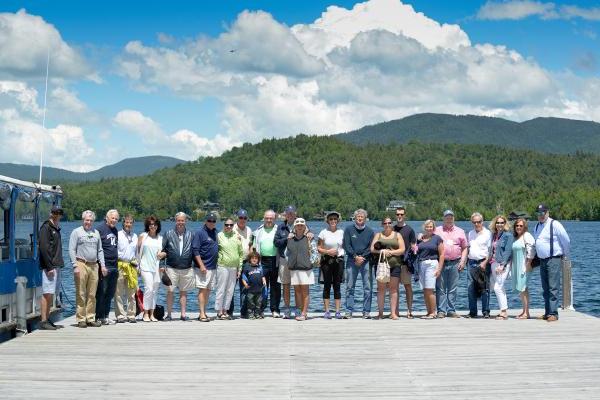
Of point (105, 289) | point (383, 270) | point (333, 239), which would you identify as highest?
point (333, 239)

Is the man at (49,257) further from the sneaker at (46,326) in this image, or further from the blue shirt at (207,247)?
the blue shirt at (207,247)

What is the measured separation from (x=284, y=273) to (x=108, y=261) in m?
2.80

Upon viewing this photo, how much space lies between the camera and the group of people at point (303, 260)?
12984 millimetres

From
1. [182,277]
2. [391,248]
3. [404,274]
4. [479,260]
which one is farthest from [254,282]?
[479,260]

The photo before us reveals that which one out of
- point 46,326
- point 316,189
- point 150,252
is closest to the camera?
point 46,326

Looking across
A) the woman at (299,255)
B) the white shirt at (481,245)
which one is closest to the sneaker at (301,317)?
the woman at (299,255)

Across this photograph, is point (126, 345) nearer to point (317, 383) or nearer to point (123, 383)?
point (123, 383)

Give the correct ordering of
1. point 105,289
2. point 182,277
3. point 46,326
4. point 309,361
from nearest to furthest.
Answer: point 309,361
point 46,326
point 105,289
point 182,277

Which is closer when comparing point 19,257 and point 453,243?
point 19,257

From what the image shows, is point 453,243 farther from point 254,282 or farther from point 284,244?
point 254,282

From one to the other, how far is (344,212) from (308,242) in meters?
149

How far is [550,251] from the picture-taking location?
13227mm

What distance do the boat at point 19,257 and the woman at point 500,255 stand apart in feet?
24.2

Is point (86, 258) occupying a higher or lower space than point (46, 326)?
higher
